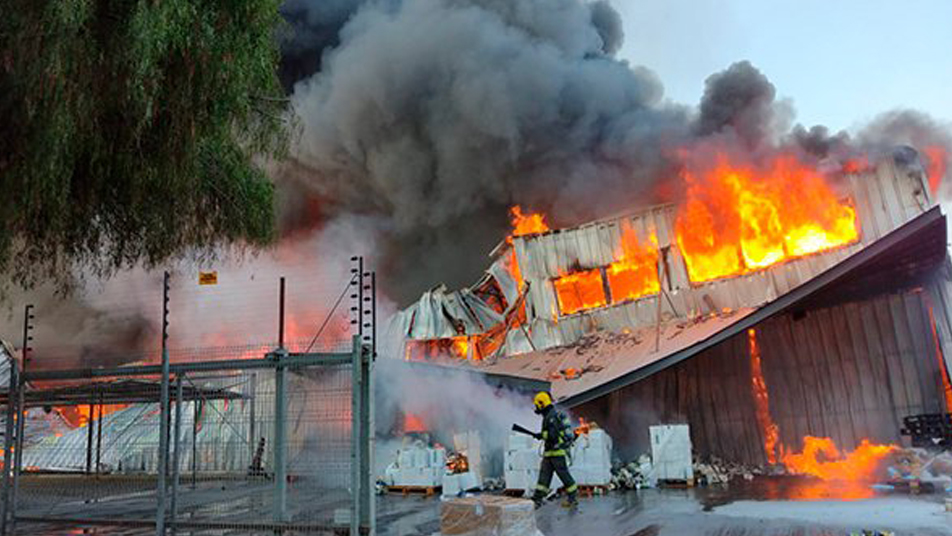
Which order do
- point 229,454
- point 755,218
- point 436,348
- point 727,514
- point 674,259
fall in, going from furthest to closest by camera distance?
1. point 436,348
2. point 674,259
3. point 755,218
4. point 229,454
5. point 727,514

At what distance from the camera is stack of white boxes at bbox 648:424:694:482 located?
13086 mm

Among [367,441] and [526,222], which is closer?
[367,441]

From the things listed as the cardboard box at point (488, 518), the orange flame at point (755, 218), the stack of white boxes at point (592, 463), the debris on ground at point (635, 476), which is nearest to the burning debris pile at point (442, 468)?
the stack of white boxes at point (592, 463)

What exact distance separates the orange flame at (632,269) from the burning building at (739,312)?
0.20ft

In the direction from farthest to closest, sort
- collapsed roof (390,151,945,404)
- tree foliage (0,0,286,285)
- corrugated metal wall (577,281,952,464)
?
1. collapsed roof (390,151,945,404)
2. corrugated metal wall (577,281,952,464)
3. tree foliage (0,0,286,285)

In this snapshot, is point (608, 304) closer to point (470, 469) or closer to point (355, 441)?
point (470, 469)

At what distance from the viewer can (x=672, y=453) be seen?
13219 millimetres

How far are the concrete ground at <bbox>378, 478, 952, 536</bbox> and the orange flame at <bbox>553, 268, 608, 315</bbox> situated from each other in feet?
33.0

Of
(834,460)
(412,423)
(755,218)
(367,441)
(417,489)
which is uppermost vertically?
(755,218)

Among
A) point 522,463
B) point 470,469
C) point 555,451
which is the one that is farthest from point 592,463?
point 555,451

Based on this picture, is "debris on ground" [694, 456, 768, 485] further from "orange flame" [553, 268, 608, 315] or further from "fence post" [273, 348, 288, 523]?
"fence post" [273, 348, 288, 523]

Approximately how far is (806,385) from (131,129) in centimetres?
1479

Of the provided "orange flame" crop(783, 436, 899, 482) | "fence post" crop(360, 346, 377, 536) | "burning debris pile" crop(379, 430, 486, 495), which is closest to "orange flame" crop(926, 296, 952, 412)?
"orange flame" crop(783, 436, 899, 482)

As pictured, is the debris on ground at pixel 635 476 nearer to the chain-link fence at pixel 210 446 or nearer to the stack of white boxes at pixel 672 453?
the stack of white boxes at pixel 672 453
